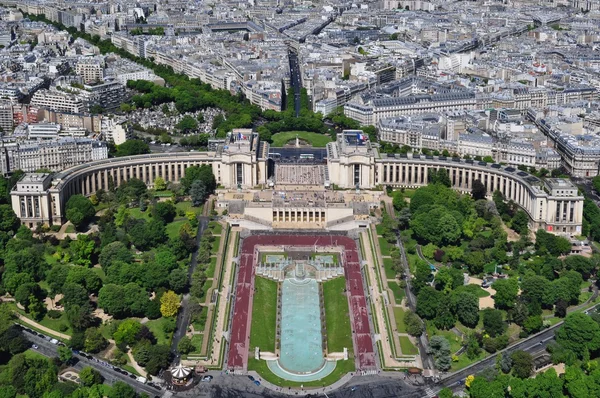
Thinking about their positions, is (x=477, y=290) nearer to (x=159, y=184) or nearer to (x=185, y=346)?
(x=185, y=346)

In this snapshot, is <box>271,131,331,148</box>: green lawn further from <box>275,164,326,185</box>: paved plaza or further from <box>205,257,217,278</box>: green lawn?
<box>205,257,217,278</box>: green lawn

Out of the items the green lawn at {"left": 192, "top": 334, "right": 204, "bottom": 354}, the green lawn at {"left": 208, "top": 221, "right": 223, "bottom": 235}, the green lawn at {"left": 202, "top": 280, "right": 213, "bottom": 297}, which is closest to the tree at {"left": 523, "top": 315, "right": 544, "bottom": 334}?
the green lawn at {"left": 192, "top": 334, "right": 204, "bottom": 354}

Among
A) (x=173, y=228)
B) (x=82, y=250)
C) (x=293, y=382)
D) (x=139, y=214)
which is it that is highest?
(x=139, y=214)

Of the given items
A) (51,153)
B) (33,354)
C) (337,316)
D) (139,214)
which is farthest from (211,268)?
(51,153)

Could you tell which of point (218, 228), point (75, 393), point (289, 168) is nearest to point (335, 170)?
point (289, 168)

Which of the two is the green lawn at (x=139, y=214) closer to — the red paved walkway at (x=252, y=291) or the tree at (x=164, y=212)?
the tree at (x=164, y=212)

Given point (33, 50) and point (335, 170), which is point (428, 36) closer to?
point (33, 50)
